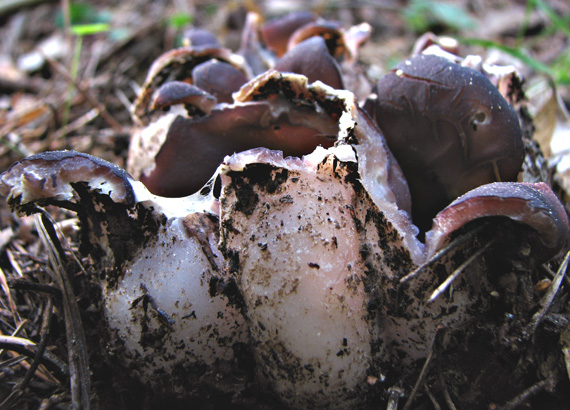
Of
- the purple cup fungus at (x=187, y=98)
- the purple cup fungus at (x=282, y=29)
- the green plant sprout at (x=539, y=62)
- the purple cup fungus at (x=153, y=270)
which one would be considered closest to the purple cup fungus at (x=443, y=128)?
the purple cup fungus at (x=187, y=98)

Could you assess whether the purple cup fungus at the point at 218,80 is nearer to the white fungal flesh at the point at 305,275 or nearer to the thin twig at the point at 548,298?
the white fungal flesh at the point at 305,275

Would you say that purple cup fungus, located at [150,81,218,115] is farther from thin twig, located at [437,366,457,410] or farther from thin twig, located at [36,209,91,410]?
thin twig, located at [437,366,457,410]

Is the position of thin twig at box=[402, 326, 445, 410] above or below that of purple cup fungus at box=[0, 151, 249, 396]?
below

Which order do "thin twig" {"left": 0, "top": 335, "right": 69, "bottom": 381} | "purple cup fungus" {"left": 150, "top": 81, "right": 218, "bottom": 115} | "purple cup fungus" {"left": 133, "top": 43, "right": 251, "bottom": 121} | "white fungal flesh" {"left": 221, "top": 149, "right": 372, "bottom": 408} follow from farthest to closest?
"purple cup fungus" {"left": 133, "top": 43, "right": 251, "bottom": 121} < "purple cup fungus" {"left": 150, "top": 81, "right": 218, "bottom": 115} < "thin twig" {"left": 0, "top": 335, "right": 69, "bottom": 381} < "white fungal flesh" {"left": 221, "top": 149, "right": 372, "bottom": 408}

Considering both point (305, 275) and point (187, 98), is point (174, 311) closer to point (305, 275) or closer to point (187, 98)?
point (305, 275)

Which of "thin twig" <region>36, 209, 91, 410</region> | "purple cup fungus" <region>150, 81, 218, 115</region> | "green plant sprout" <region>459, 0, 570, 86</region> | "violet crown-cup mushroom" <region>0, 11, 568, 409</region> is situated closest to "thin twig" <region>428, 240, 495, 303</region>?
"violet crown-cup mushroom" <region>0, 11, 568, 409</region>

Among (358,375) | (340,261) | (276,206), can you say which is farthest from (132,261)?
(358,375)

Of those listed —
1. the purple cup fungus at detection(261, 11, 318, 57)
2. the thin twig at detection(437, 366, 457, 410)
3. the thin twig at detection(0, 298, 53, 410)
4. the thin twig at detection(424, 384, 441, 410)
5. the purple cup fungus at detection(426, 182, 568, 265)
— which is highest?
the purple cup fungus at detection(261, 11, 318, 57)

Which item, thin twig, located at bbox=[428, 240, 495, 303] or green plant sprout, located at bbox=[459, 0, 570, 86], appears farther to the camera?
green plant sprout, located at bbox=[459, 0, 570, 86]
